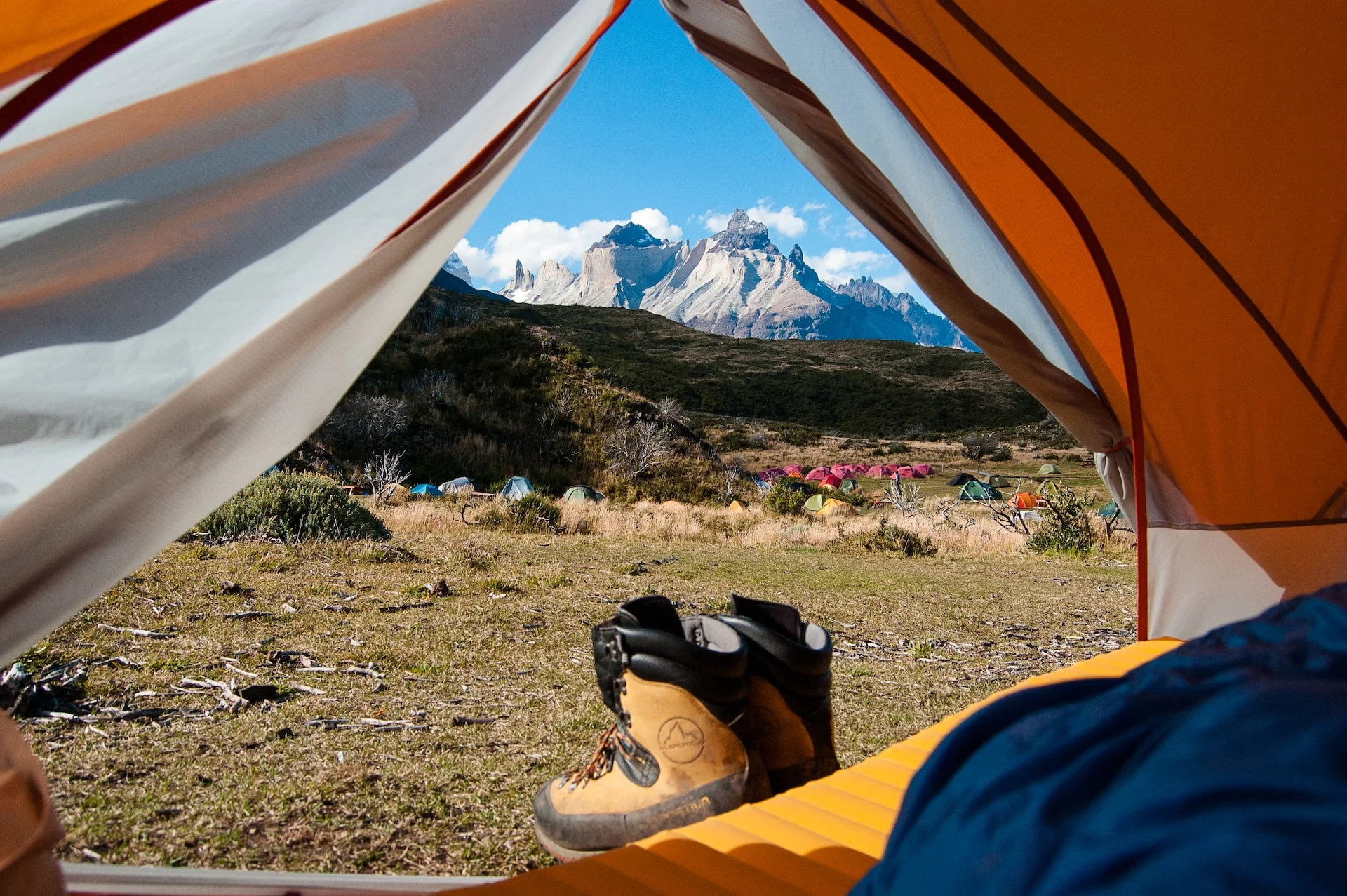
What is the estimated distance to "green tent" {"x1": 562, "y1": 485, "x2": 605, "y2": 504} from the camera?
1396cm

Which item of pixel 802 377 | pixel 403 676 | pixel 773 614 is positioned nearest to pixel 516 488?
pixel 403 676

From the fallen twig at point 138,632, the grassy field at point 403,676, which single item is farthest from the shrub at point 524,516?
the fallen twig at point 138,632

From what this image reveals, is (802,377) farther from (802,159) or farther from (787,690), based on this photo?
(787,690)

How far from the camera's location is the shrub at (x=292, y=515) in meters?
6.16

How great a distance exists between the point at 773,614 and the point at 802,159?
1.65m

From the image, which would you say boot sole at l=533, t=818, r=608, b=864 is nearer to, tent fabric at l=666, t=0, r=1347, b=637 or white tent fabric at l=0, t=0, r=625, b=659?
white tent fabric at l=0, t=0, r=625, b=659

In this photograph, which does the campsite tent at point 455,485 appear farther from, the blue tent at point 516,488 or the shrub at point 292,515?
the shrub at point 292,515

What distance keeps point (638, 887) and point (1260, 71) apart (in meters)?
2.26

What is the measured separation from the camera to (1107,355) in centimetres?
287

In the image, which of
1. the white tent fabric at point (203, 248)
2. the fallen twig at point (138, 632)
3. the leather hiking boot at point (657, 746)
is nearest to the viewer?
the white tent fabric at point (203, 248)

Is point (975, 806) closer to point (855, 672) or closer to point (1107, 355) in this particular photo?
point (1107, 355)

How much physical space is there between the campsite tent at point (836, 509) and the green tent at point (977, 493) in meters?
5.09

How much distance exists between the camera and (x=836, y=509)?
14.8 m

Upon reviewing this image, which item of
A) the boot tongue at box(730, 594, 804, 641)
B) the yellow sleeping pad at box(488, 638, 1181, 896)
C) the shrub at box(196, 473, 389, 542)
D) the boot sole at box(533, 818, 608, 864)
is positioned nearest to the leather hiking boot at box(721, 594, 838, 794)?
the boot tongue at box(730, 594, 804, 641)
